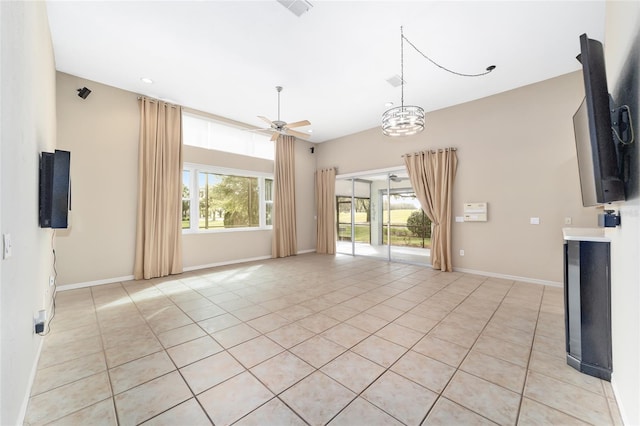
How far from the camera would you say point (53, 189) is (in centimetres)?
228

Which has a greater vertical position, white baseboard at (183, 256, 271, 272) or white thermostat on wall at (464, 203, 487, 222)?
white thermostat on wall at (464, 203, 487, 222)

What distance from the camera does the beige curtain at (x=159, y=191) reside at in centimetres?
468

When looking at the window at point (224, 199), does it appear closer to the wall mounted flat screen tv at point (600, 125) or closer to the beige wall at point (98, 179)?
the beige wall at point (98, 179)

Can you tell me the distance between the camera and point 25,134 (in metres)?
1.72

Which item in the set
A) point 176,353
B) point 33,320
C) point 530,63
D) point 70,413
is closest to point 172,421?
point 70,413

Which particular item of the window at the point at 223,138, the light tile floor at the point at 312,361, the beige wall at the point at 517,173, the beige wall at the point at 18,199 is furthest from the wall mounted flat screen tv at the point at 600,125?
the window at the point at 223,138

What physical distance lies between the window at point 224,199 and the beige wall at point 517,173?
14.3 feet

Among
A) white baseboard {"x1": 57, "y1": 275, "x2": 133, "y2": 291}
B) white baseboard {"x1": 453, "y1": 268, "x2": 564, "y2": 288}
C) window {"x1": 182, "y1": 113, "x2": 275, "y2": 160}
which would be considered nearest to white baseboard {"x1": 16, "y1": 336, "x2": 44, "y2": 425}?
white baseboard {"x1": 57, "y1": 275, "x2": 133, "y2": 291}

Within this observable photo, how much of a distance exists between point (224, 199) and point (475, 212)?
18.5 feet

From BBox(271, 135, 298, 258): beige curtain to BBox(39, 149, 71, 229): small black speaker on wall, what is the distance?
4.64m

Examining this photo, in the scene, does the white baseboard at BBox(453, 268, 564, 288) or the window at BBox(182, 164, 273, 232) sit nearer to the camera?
the white baseboard at BBox(453, 268, 564, 288)

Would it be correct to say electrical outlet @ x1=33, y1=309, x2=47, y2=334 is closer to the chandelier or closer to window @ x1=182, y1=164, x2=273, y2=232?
window @ x1=182, y1=164, x2=273, y2=232

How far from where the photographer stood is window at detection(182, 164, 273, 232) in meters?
5.47

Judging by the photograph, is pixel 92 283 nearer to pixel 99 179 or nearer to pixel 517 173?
pixel 99 179
